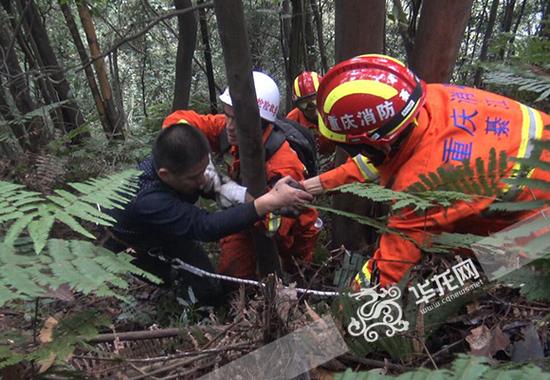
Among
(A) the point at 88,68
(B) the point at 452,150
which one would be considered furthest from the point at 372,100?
(A) the point at 88,68

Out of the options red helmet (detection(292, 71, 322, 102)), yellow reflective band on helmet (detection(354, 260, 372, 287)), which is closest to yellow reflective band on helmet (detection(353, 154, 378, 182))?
yellow reflective band on helmet (detection(354, 260, 372, 287))

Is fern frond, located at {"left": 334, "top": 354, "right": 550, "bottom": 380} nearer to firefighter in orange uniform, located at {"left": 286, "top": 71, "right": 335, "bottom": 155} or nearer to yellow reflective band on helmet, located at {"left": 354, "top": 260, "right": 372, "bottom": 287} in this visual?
yellow reflective band on helmet, located at {"left": 354, "top": 260, "right": 372, "bottom": 287}

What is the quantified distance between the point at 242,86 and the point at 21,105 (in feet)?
19.4

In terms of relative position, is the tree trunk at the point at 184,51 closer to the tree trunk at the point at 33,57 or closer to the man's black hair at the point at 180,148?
the tree trunk at the point at 33,57

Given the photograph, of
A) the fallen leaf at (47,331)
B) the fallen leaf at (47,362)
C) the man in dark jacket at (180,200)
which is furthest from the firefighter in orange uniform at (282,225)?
the fallen leaf at (47,362)

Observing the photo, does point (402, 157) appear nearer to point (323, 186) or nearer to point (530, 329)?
point (323, 186)

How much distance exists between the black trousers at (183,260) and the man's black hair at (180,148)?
763 mm

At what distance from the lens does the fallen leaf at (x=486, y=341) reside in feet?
5.05

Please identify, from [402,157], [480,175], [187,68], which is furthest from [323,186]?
[187,68]

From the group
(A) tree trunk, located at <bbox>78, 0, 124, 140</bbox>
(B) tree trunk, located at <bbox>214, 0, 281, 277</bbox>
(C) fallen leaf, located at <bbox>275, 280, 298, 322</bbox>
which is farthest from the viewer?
(A) tree trunk, located at <bbox>78, 0, 124, 140</bbox>

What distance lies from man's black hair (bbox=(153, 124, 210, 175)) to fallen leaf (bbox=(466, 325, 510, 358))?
2090 mm

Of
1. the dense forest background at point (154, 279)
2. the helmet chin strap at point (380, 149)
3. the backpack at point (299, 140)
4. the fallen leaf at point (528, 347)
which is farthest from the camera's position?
the backpack at point (299, 140)

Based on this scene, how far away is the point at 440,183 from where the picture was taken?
1863mm

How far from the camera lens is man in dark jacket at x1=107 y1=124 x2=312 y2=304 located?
2.93 metres
